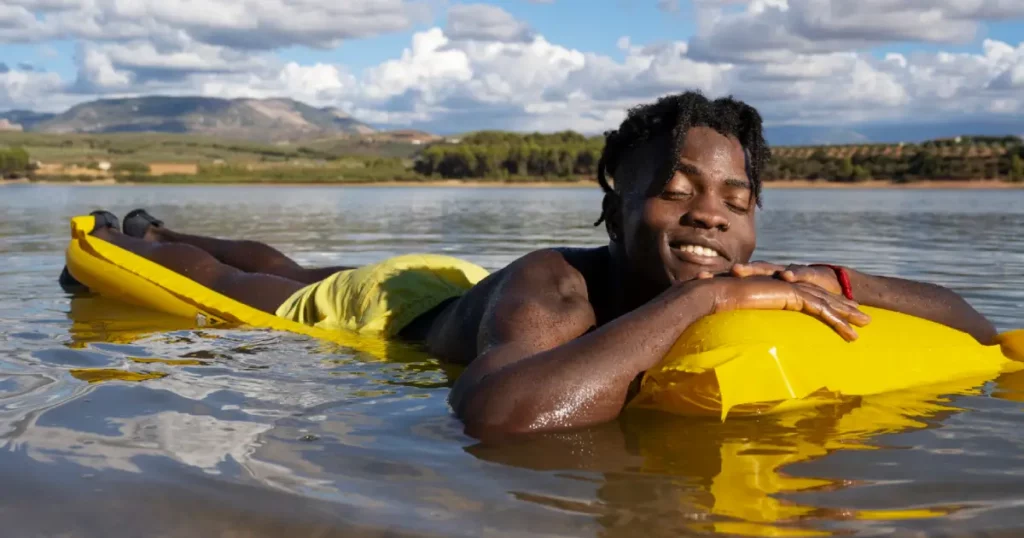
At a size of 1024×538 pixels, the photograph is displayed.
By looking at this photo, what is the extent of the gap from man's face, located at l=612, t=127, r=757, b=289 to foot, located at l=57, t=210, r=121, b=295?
5244 mm

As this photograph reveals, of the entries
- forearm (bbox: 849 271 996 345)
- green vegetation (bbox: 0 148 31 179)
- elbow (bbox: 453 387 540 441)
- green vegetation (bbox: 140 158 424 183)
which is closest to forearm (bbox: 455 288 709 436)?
elbow (bbox: 453 387 540 441)

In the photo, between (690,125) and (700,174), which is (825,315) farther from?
(690,125)

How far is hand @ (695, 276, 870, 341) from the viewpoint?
11.9 feet

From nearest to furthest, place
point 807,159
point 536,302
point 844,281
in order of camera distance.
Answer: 1. point 536,302
2. point 844,281
3. point 807,159

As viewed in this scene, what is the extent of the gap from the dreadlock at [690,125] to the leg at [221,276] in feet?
9.72

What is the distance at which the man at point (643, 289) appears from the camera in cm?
335

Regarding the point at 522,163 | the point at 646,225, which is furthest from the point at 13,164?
the point at 646,225

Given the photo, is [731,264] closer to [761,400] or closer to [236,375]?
[761,400]

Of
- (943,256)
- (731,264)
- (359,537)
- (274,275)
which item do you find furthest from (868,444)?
(943,256)

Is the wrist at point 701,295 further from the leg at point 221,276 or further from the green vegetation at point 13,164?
the green vegetation at point 13,164

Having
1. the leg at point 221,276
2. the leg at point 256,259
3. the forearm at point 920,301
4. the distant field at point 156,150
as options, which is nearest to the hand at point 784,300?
the forearm at point 920,301

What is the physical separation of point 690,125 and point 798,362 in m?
1.01

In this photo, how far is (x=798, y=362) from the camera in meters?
3.52

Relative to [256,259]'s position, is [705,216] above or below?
above
